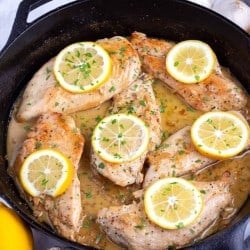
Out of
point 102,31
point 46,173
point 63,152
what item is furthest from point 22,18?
point 46,173

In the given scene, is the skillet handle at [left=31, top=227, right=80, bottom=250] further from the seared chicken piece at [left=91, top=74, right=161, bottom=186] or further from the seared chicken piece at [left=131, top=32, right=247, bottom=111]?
the seared chicken piece at [left=131, top=32, right=247, bottom=111]

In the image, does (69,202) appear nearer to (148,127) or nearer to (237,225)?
(148,127)

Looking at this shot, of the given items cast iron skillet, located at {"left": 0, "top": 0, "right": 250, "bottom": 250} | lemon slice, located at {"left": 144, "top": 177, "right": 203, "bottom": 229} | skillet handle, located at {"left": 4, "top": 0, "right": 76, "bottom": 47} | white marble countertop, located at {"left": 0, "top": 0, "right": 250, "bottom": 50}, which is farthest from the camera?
white marble countertop, located at {"left": 0, "top": 0, "right": 250, "bottom": 50}

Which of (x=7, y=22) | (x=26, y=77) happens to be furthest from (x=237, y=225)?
(x=7, y=22)

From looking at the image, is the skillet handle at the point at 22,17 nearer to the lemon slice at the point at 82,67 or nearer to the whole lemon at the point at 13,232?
the lemon slice at the point at 82,67

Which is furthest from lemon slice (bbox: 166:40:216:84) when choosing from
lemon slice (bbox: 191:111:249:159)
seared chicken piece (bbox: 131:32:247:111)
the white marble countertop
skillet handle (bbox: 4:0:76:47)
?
skillet handle (bbox: 4:0:76:47)

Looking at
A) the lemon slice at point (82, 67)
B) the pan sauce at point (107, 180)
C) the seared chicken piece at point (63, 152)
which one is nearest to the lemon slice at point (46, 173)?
the seared chicken piece at point (63, 152)

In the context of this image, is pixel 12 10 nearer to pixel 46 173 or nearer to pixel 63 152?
pixel 63 152
